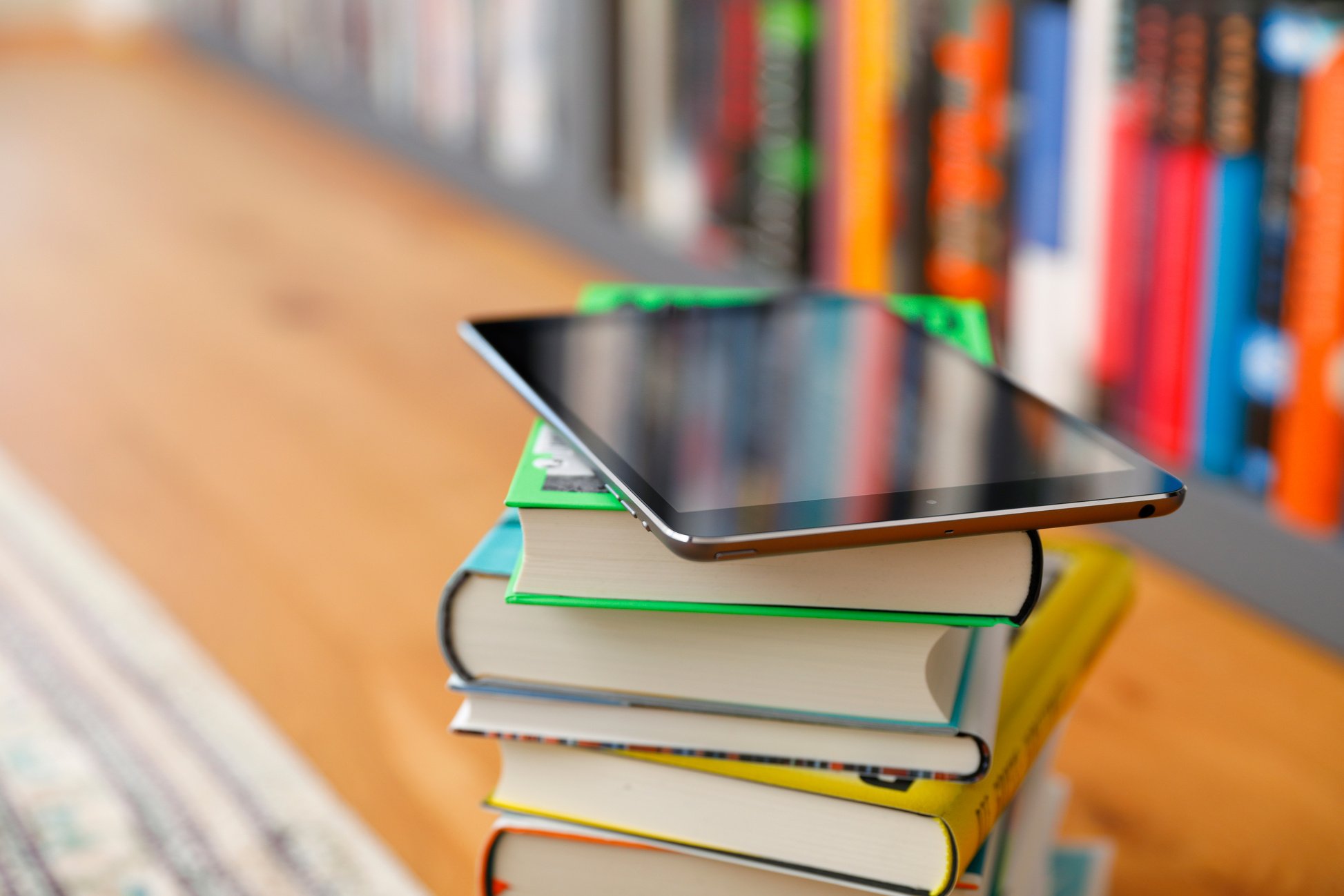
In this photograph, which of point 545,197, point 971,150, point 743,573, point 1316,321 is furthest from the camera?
point 545,197

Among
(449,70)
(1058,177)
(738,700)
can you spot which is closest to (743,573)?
(738,700)

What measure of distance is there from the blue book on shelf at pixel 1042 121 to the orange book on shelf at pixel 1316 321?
22cm

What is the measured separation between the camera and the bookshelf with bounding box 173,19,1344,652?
1.02 meters

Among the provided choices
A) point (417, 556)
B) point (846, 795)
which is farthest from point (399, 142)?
point (846, 795)

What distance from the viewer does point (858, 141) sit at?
1361mm

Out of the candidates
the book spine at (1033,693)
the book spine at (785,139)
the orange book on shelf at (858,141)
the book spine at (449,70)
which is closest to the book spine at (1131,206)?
the orange book on shelf at (858,141)

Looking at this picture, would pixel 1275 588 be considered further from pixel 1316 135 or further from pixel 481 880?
pixel 481 880

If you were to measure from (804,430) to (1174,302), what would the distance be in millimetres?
635

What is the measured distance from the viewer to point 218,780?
830 mm

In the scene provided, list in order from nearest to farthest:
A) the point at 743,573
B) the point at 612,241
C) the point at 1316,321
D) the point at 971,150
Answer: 1. the point at 743,573
2. the point at 1316,321
3. the point at 971,150
4. the point at 612,241

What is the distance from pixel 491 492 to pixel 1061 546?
606 millimetres

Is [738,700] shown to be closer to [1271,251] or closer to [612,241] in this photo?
[1271,251]

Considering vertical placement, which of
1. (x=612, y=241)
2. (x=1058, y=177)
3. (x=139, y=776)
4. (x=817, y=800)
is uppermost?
(x=1058, y=177)

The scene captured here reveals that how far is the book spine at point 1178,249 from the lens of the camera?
1039 millimetres
